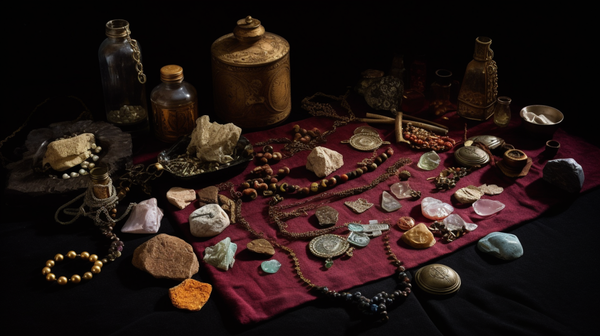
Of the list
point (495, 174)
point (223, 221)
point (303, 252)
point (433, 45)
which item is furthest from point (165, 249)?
point (433, 45)

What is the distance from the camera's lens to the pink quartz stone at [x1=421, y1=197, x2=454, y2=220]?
112 inches

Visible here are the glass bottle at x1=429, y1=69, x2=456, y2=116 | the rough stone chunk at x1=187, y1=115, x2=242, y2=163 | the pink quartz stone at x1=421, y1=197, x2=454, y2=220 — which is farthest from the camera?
the glass bottle at x1=429, y1=69, x2=456, y2=116

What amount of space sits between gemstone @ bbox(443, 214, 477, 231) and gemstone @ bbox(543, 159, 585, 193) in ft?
1.90

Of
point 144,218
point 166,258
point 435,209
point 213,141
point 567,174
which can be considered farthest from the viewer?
point 213,141

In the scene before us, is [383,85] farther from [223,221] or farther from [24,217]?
[24,217]

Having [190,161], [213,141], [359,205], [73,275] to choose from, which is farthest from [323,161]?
[73,275]

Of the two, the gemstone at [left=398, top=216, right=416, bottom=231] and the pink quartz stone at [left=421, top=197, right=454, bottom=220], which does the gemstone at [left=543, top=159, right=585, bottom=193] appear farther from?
the gemstone at [left=398, top=216, right=416, bottom=231]

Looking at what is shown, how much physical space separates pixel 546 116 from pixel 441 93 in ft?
2.06

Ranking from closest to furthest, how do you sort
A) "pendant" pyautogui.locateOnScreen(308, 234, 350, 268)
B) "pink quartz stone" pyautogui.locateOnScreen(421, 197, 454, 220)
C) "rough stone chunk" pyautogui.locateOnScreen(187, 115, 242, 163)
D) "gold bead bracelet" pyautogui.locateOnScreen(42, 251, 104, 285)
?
"gold bead bracelet" pyautogui.locateOnScreen(42, 251, 104, 285) < "pendant" pyautogui.locateOnScreen(308, 234, 350, 268) < "pink quartz stone" pyautogui.locateOnScreen(421, 197, 454, 220) < "rough stone chunk" pyautogui.locateOnScreen(187, 115, 242, 163)

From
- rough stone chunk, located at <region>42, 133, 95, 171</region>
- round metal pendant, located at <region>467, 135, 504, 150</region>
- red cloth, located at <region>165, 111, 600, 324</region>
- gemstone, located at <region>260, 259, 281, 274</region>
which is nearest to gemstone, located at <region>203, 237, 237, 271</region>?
red cloth, located at <region>165, 111, 600, 324</region>

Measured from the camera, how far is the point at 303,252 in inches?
104

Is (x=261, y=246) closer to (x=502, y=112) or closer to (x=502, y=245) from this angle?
(x=502, y=245)

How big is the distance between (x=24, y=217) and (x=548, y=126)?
2.81m

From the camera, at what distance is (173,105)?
3.25 meters
